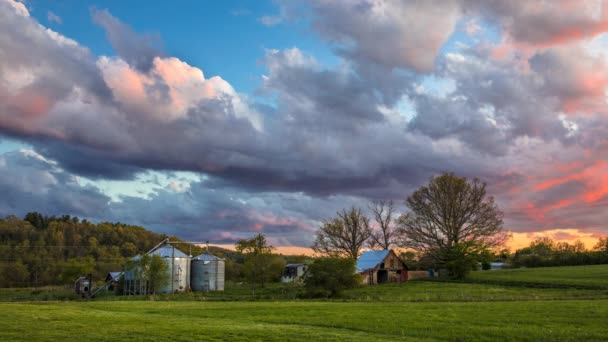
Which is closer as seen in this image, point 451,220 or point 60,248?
point 451,220

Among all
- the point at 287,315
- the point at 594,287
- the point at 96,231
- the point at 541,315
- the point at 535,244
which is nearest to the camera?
the point at 541,315

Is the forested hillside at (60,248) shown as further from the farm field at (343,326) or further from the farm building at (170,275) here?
the farm field at (343,326)

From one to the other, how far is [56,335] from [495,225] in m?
71.8

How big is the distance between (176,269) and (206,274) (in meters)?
5.90

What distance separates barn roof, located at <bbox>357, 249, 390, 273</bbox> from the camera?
84.9 m

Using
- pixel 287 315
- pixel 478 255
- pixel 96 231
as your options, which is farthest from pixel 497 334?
pixel 96 231

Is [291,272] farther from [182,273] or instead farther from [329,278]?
[329,278]

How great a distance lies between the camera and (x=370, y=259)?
87812mm

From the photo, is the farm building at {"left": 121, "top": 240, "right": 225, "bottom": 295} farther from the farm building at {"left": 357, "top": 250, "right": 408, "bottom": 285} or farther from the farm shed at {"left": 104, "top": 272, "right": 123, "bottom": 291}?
the farm building at {"left": 357, "top": 250, "right": 408, "bottom": 285}

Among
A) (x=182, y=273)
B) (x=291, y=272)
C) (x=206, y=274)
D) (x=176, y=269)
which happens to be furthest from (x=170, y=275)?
(x=291, y=272)

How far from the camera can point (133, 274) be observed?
76.8 metres

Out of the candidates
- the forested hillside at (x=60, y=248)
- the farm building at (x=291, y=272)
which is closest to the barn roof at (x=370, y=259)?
the farm building at (x=291, y=272)

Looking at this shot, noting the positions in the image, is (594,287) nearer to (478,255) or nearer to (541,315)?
(478,255)

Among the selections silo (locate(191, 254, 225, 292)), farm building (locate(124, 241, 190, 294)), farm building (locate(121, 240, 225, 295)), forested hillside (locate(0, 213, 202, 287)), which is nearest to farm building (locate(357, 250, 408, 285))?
silo (locate(191, 254, 225, 292))
